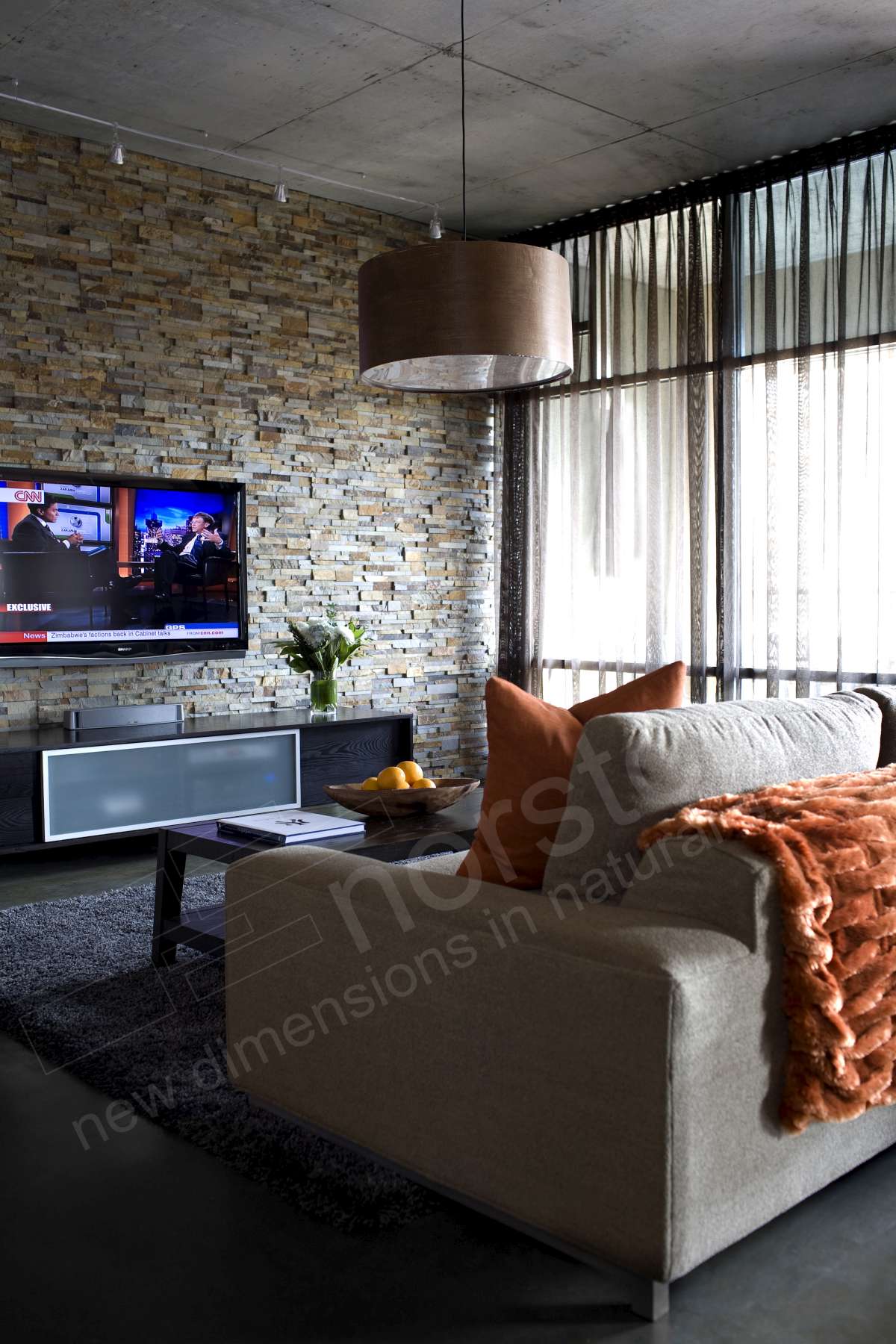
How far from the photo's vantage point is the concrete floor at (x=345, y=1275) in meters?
1.75

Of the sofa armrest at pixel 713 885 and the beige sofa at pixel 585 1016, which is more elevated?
the sofa armrest at pixel 713 885

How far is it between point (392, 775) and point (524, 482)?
3.29 m

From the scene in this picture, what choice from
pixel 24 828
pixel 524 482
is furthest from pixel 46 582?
pixel 524 482

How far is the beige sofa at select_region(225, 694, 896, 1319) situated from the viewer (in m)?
1.70

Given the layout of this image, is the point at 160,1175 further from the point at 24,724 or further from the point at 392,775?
the point at 24,724

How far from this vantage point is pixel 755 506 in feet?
17.6

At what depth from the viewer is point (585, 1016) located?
1746 mm

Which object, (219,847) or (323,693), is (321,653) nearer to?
(323,693)

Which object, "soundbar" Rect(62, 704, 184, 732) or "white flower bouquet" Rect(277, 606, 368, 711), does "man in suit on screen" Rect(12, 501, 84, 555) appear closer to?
"soundbar" Rect(62, 704, 184, 732)

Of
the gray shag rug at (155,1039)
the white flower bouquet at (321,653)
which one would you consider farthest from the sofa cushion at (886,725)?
the white flower bouquet at (321,653)

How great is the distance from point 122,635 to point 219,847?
233 centimetres

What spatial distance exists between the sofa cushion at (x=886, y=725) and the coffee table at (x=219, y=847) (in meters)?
0.94

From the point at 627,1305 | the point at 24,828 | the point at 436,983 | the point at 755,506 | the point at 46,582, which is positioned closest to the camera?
the point at 627,1305

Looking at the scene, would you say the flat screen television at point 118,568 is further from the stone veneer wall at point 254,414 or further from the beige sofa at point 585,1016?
the beige sofa at point 585,1016
